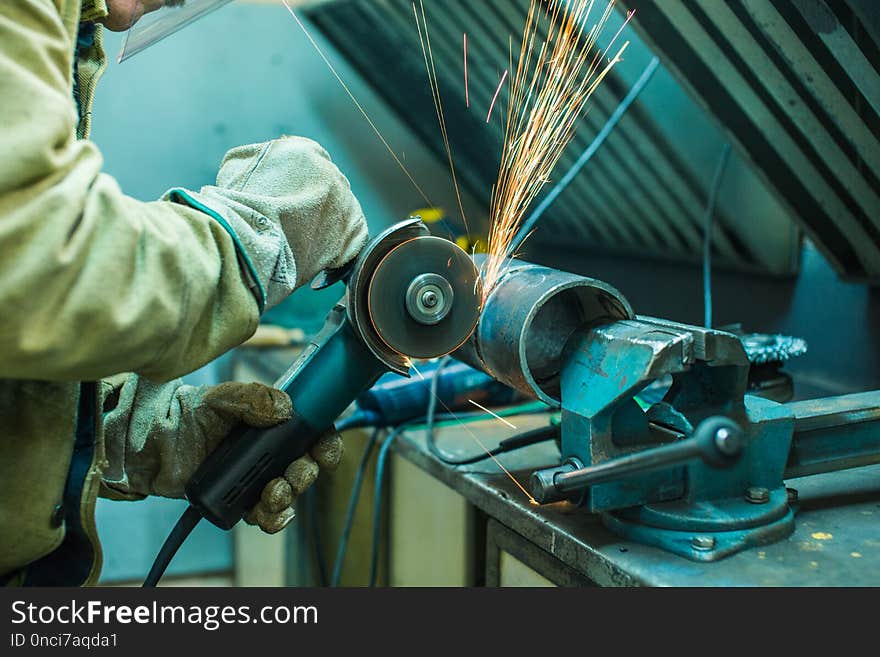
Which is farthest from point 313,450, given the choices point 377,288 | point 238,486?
point 377,288

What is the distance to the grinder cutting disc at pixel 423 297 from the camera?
105 cm

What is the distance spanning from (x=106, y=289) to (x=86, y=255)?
1.3 inches

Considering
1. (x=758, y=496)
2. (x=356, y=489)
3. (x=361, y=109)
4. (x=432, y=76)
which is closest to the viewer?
(x=758, y=496)

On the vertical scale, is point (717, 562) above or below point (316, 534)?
above

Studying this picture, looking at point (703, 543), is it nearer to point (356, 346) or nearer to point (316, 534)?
point (356, 346)

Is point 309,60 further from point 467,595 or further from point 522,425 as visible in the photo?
point 467,595

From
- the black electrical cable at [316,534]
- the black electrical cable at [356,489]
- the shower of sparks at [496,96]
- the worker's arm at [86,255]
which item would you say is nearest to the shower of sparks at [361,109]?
the shower of sparks at [496,96]

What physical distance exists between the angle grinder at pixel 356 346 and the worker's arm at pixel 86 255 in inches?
7.4

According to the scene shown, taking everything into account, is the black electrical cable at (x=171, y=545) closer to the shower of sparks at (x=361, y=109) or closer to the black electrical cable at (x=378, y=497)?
the black electrical cable at (x=378, y=497)

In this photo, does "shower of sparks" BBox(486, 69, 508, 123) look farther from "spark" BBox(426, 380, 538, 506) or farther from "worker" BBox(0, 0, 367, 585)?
"worker" BBox(0, 0, 367, 585)

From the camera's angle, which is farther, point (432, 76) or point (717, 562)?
point (432, 76)

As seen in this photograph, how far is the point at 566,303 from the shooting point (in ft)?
3.81

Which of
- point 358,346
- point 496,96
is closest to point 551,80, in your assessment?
point 496,96

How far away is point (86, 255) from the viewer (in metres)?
0.72
